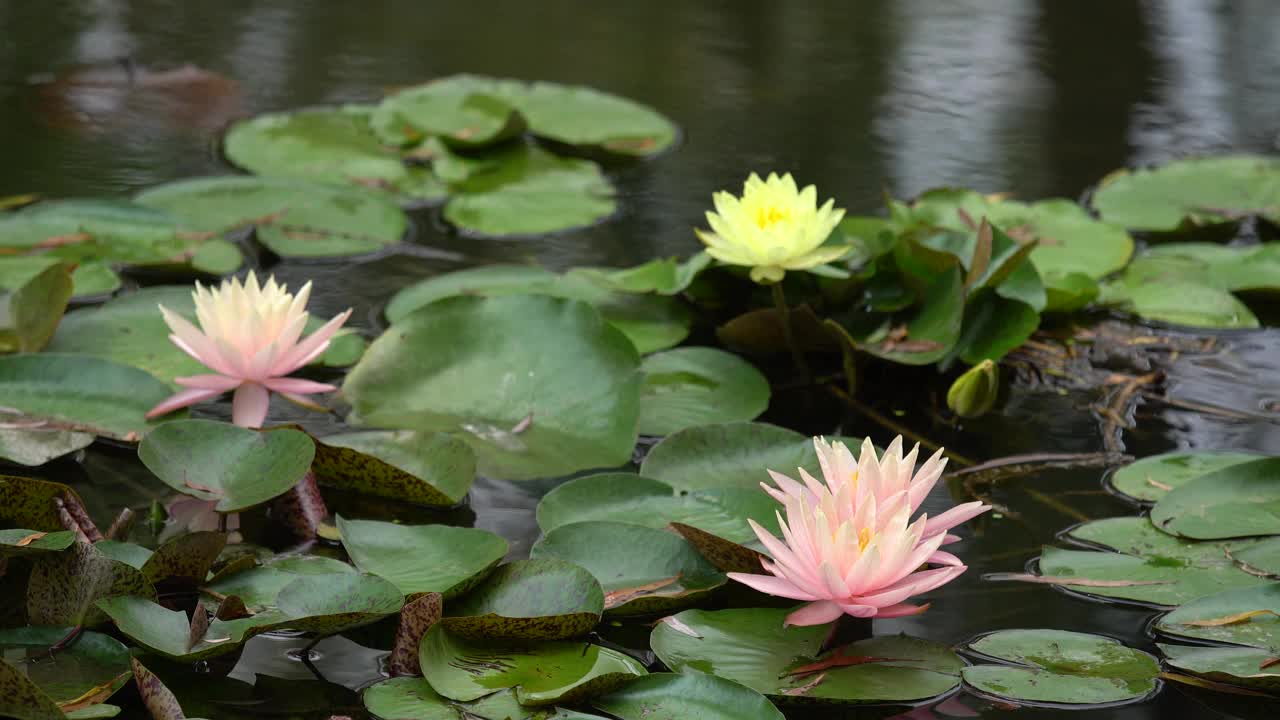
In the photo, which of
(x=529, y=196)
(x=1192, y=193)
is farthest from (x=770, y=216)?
(x=1192, y=193)

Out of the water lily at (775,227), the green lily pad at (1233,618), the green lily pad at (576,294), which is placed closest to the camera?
the green lily pad at (1233,618)

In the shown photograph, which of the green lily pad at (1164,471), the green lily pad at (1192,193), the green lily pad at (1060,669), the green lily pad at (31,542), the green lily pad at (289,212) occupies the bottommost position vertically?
the green lily pad at (1060,669)

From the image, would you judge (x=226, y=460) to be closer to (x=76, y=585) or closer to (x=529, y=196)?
(x=76, y=585)

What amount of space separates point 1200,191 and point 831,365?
103cm

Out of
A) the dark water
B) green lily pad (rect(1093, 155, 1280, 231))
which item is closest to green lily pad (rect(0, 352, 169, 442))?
the dark water

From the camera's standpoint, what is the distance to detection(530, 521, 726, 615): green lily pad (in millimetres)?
1159

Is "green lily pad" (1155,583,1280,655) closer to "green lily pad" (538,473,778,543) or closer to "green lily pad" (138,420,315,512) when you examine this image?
"green lily pad" (538,473,778,543)

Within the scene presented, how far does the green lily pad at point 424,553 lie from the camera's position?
114 cm

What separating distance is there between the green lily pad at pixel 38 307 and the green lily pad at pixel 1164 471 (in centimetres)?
133

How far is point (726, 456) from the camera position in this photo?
4.60ft

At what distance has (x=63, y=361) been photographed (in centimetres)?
148

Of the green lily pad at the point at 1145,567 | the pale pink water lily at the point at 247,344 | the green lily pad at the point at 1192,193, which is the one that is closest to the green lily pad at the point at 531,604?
the pale pink water lily at the point at 247,344

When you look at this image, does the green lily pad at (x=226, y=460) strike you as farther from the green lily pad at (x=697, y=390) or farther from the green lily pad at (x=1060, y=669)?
the green lily pad at (x=1060, y=669)

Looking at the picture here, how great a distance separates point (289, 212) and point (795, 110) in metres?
1.32
